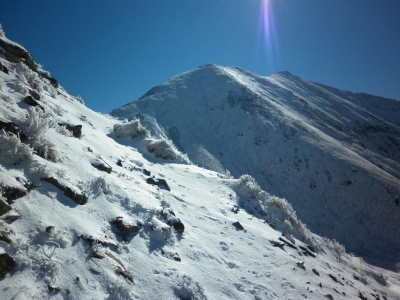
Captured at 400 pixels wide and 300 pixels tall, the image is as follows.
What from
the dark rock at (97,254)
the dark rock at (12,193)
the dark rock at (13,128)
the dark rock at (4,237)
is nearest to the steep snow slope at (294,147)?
the dark rock at (97,254)

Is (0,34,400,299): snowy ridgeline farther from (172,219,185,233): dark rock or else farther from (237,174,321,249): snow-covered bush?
(237,174,321,249): snow-covered bush

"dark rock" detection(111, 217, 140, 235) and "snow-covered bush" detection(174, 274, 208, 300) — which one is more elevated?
"dark rock" detection(111, 217, 140, 235)

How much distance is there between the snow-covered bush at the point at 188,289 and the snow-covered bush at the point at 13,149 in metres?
4.91

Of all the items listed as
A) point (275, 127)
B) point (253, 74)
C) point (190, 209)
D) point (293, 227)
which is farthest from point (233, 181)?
point (253, 74)

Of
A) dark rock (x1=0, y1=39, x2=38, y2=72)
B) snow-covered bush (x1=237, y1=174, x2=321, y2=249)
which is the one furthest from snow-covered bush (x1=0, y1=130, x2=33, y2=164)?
snow-covered bush (x1=237, y1=174, x2=321, y2=249)

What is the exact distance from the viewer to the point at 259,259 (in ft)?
27.6

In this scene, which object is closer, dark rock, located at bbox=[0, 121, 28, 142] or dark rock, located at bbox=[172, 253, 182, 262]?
dark rock, located at bbox=[0, 121, 28, 142]

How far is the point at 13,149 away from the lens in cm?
542

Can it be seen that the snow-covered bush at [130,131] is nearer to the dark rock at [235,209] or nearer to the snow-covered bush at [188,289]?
the dark rock at [235,209]

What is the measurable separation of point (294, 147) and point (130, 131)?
4247cm

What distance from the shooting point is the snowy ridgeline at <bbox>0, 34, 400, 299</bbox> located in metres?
4.21

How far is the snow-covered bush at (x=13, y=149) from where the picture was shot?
17.4ft

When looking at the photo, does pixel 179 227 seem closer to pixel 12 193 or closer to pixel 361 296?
pixel 12 193

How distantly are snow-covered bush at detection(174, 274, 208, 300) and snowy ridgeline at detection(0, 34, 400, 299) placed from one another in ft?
0.08
